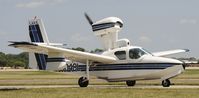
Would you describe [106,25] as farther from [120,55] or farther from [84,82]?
[84,82]

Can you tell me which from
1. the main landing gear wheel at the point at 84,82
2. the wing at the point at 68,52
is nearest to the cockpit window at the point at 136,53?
the wing at the point at 68,52

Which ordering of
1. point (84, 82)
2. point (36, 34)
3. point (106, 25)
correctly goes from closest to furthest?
point (84, 82)
point (106, 25)
point (36, 34)

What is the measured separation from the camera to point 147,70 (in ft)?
109

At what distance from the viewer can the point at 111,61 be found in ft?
113

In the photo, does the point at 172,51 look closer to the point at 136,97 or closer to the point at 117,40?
the point at 117,40

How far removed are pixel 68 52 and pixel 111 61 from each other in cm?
324

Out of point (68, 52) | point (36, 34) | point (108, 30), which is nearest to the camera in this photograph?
point (68, 52)

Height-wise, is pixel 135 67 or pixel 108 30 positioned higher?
pixel 108 30

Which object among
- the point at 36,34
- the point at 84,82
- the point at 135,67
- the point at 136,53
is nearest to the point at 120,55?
the point at 136,53

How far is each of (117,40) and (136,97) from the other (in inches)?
578

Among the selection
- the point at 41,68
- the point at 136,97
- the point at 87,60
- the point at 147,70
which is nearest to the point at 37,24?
the point at 41,68

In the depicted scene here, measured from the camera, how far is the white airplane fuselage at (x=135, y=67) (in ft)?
107

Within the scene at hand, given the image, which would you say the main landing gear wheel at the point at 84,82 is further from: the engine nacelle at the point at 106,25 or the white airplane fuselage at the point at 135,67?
the engine nacelle at the point at 106,25

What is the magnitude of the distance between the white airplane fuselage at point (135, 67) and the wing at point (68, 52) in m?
0.62
